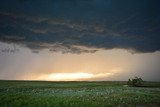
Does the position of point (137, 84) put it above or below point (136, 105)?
above

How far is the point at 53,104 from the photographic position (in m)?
23.9

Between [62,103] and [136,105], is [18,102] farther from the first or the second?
[136,105]

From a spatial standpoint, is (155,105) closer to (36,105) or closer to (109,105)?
(109,105)

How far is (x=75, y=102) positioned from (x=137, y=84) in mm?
41692

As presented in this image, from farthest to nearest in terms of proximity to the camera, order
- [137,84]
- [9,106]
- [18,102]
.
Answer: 1. [137,84]
2. [18,102]
3. [9,106]

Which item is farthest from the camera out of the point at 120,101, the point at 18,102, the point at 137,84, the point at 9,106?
the point at 137,84

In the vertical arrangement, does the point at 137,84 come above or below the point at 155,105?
above

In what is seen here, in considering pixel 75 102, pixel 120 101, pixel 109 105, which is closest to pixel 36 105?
pixel 75 102

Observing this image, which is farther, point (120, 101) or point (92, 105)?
point (120, 101)

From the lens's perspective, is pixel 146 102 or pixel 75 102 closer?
→ pixel 75 102

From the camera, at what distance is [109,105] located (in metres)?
24.6

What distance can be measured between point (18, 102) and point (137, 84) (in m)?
43.8

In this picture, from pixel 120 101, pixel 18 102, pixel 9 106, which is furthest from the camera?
pixel 120 101

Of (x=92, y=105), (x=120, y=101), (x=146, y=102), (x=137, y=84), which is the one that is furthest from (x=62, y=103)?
(x=137, y=84)
